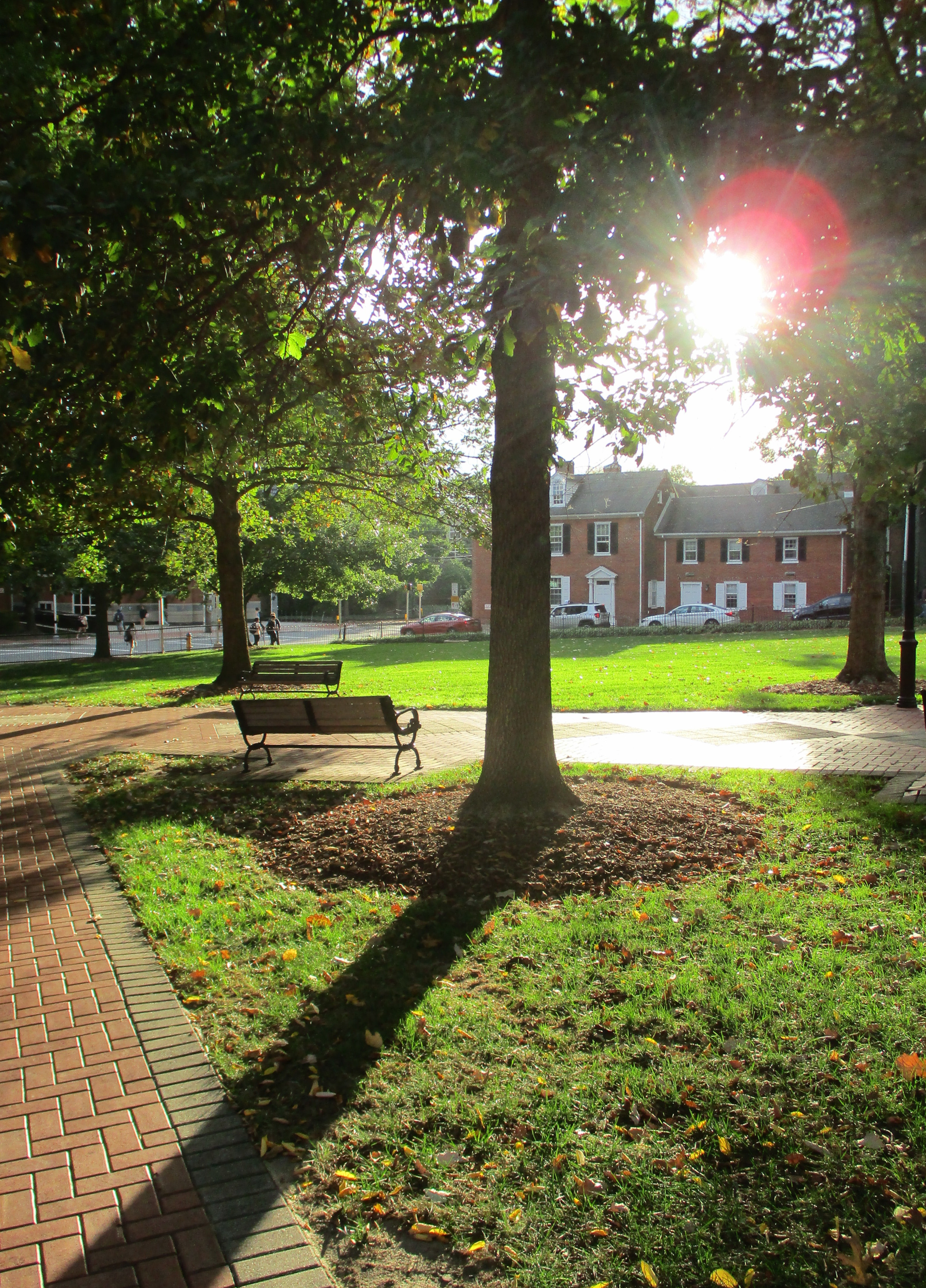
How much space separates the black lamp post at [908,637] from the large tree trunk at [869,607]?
221 centimetres

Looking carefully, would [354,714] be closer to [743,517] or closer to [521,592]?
[521,592]

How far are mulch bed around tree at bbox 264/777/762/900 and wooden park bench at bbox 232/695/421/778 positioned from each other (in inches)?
51.7

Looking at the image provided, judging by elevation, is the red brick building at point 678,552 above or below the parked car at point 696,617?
above

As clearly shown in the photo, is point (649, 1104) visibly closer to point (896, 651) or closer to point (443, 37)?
point (443, 37)

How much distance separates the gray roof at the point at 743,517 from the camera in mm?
48781

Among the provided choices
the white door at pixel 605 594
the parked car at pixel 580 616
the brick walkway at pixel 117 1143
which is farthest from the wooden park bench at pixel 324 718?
the white door at pixel 605 594

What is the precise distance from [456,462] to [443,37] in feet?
37.6

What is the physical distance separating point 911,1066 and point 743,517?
50.4 meters

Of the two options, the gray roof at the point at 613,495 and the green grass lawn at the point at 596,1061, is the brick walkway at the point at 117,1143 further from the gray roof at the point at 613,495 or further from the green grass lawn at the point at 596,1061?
the gray roof at the point at 613,495

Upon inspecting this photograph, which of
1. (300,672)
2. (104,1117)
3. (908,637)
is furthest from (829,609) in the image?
(104,1117)

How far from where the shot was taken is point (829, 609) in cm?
4381

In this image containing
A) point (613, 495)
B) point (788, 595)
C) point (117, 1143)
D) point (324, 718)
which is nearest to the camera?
point (117, 1143)

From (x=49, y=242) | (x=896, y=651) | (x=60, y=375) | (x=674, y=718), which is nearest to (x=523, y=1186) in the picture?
(x=49, y=242)

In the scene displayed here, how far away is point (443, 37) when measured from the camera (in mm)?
6207
